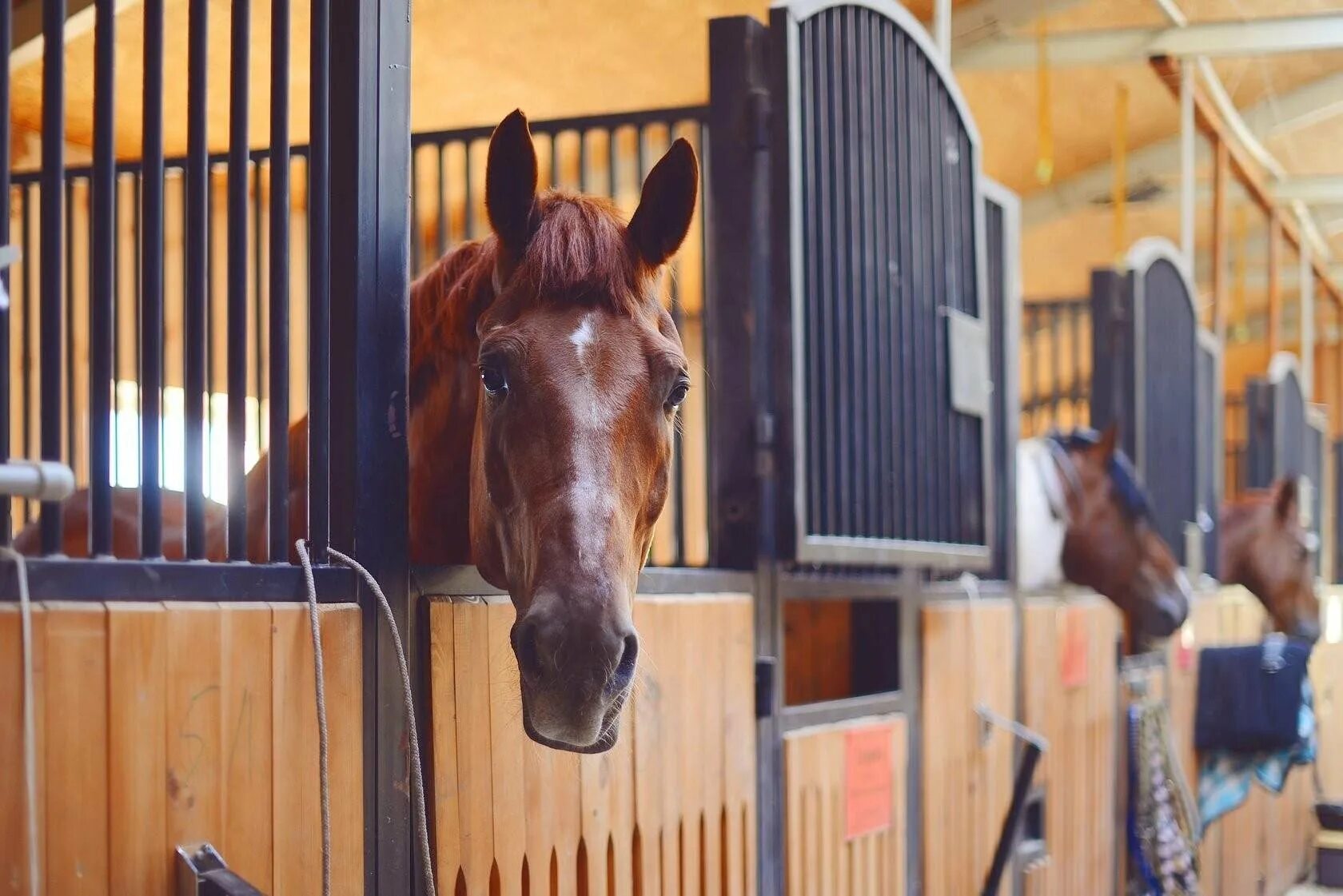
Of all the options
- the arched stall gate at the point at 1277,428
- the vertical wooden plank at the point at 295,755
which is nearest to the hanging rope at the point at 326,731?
the vertical wooden plank at the point at 295,755

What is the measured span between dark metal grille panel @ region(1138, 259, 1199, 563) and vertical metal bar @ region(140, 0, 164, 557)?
11.7ft

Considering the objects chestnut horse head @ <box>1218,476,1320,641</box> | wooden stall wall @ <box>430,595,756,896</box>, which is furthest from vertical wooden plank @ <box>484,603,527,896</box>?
chestnut horse head @ <box>1218,476,1320,641</box>

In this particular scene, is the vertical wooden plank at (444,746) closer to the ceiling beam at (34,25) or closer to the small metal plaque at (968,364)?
the small metal plaque at (968,364)

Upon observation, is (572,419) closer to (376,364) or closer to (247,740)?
(376,364)

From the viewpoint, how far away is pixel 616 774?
1.80m

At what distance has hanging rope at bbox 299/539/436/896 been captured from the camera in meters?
1.28

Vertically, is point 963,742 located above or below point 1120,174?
below

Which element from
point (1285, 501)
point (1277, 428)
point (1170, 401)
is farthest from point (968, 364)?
point (1277, 428)

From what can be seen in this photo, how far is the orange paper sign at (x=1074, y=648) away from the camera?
11.6 ft

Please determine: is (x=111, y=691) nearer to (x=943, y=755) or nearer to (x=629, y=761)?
(x=629, y=761)

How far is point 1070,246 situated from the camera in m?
9.29

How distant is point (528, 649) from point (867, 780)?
4.48ft

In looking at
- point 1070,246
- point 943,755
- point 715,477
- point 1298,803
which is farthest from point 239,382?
point 1070,246

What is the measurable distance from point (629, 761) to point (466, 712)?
0.35m
